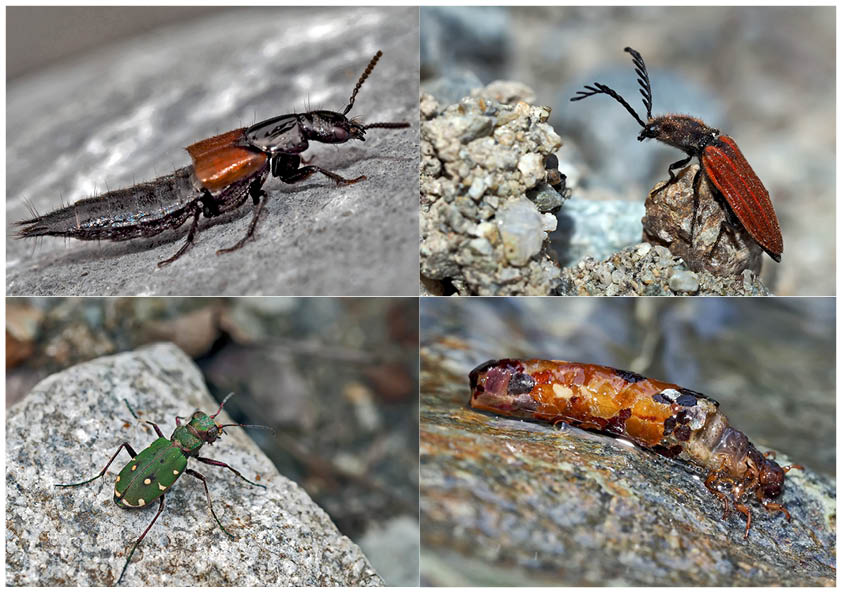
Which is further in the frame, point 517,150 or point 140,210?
point 140,210

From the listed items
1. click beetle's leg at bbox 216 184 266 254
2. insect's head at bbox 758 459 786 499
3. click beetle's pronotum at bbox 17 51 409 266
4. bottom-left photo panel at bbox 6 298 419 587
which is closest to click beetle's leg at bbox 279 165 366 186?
click beetle's pronotum at bbox 17 51 409 266

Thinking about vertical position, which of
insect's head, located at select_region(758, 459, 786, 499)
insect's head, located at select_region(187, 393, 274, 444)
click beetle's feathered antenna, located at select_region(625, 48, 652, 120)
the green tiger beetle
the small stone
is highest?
click beetle's feathered antenna, located at select_region(625, 48, 652, 120)

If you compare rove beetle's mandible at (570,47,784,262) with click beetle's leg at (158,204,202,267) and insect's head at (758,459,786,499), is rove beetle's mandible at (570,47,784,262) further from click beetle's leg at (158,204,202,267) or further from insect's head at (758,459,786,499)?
click beetle's leg at (158,204,202,267)

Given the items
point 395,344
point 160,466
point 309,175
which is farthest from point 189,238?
point 395,344

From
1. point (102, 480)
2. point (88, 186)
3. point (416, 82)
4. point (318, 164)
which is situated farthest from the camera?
point (88, 186)

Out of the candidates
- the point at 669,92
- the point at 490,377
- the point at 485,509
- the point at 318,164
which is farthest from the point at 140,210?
the point at 669,92

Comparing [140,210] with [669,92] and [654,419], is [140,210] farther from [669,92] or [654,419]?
[669,92]

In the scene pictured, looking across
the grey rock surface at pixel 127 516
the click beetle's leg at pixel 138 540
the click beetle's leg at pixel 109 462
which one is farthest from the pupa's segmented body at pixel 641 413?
the click beetle's leg at pixel 109 462
